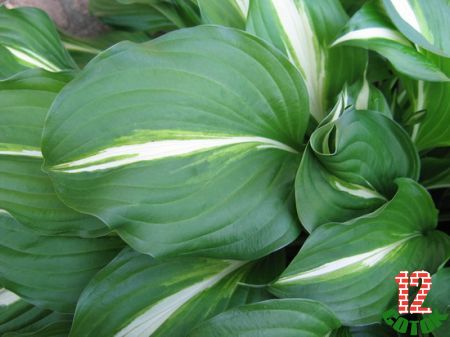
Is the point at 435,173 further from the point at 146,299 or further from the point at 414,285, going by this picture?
the point at 146,299

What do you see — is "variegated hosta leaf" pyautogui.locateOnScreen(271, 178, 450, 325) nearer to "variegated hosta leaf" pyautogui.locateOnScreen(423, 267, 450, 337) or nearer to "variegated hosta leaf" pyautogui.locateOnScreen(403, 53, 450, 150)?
"variegated hosta leaf" pyautogui.locateOnScreen(423, 267, 450, 337)

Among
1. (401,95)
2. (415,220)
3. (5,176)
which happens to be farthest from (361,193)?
(5,176)

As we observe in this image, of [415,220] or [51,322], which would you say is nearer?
[415,220]

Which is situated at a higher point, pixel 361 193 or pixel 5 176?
pixel 5 176

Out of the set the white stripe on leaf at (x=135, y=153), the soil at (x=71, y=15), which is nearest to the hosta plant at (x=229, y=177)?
the white stripe on leaf at (x=135, y=153)

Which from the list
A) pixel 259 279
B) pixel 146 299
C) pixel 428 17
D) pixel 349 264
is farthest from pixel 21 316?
pixel 428 17

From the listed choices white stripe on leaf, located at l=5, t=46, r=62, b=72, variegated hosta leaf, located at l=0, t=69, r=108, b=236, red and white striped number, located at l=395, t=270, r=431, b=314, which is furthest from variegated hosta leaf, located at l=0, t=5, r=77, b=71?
red and white striped number, located at l=395, t=270, r=431, b=314

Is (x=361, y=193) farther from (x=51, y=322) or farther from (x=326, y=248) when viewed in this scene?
(x=51, y=322)
